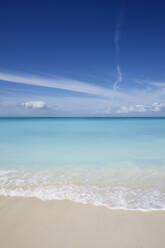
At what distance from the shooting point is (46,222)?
2094mm

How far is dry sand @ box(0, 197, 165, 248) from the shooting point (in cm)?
177

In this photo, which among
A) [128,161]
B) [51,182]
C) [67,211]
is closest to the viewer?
[67,211]

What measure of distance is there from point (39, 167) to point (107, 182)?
100 inches

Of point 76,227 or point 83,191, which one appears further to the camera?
point 83,191

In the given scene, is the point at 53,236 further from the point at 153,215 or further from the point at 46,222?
the point at 153,215

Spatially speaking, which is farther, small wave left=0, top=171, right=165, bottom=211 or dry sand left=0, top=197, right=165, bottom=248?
small wave left=0, top=171, right=165, bottom=211

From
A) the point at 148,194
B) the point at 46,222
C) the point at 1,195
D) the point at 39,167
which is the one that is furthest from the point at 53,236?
the point at 39,167

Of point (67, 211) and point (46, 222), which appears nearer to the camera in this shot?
point (46, 222)

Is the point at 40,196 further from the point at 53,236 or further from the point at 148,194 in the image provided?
the point at 148,194

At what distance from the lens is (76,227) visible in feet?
6.56

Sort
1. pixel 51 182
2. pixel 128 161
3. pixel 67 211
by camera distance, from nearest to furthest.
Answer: pixel 67 211, pixel 51 182, pixel 128 161

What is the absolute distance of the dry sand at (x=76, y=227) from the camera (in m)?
Answer: 1.77

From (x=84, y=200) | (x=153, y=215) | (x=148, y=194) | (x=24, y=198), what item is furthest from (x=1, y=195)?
(x=148, y=194)

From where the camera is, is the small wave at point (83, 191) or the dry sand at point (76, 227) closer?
the dry sand at point (76, 227)
